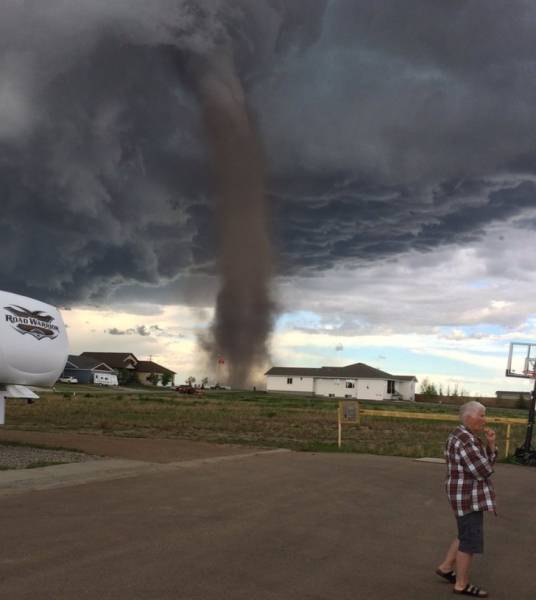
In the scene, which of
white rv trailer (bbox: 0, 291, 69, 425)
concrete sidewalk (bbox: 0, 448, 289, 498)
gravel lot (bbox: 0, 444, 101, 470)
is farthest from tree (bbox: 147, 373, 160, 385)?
concrete sidewalk (bbox: 0, 448, 289, 498)

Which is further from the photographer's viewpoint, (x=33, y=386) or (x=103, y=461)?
(x=33, y=386)

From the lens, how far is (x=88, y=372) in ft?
357

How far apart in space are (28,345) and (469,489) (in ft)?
42.9

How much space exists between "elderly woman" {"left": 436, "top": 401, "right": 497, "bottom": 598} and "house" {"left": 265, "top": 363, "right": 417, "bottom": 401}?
93.6 metres

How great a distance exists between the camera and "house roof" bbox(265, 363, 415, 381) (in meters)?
101

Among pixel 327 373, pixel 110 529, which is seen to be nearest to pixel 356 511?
pixel 110 529

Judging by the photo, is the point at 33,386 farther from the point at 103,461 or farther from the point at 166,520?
the point at 166,520

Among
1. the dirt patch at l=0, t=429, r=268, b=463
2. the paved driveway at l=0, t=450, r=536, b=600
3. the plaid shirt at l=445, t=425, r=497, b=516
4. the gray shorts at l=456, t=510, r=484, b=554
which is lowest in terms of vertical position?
the dirt patch at l=0, t=429, r=268, b=463

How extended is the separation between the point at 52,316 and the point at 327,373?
286ft

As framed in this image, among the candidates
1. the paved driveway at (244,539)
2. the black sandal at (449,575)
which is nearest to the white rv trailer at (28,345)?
the paved driveway at (244,539)

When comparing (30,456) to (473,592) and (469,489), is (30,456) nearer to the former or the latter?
(473,592)

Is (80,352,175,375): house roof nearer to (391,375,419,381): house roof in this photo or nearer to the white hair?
(391,375,419,381): house roof

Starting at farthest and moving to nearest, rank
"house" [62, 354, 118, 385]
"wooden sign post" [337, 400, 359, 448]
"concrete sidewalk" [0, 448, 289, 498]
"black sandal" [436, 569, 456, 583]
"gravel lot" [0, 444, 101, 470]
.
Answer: "house" [62, 354, 118, 385], "wooden sign post" [337, 400, 359, 448], "gravel lot" [0, 444, 101, 470], "concrete sidewalk" [0, 448, 289, 498], "black sandal" [436, 569, 456, 583]

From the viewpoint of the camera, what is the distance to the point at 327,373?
104 metres
